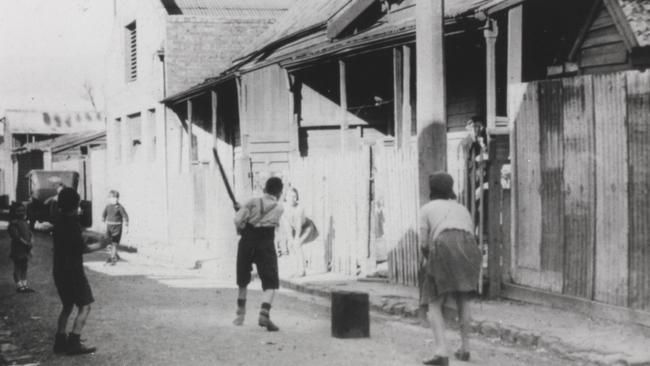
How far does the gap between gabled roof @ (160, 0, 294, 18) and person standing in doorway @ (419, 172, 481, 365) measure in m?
21.3

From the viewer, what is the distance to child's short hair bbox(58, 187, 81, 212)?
816 cm

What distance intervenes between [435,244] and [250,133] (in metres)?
12.9

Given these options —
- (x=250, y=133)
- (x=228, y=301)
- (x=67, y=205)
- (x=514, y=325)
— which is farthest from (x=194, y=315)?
(x=250, y=133)

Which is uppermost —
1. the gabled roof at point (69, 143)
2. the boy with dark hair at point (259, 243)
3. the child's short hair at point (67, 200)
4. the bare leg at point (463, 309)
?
the gabled roof at point (69, 143)

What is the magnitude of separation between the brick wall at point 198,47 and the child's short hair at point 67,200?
17929 millimetres

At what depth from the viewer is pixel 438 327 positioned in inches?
279

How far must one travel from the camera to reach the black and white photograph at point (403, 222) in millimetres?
7961

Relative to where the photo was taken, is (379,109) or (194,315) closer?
(194,315)

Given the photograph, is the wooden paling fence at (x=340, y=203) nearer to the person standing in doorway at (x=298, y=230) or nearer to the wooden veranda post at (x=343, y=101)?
the person standing in doorway at (x=298, y=230)

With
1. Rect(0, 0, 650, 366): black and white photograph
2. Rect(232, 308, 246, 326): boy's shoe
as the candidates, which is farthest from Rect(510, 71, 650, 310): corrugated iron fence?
Rect(232, 308, 246, 326): boy's shoe

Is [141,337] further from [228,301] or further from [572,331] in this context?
[572,331]

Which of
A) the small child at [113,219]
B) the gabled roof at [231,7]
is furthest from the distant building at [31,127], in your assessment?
the small child at [113,219]

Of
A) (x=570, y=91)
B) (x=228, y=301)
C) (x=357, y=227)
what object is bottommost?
(x=228, y=301)

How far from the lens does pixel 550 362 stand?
7.51 meters
